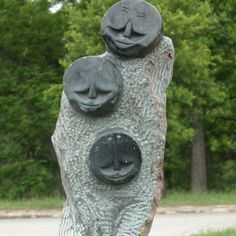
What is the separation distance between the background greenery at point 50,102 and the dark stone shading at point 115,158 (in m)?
15.9

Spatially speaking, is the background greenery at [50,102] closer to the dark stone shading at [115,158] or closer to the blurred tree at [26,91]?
the blurred tree at [26,91]

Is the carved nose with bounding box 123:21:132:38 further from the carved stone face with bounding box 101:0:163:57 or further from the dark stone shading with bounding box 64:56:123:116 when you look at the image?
the dark stone shading with bounding box 64:56:123:116

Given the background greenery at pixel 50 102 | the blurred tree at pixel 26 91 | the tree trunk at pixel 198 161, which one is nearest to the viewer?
the background greenery at pixel 50 102

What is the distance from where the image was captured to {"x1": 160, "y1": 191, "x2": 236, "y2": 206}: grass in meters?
20.1

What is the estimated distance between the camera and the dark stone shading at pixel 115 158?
5.70 metres

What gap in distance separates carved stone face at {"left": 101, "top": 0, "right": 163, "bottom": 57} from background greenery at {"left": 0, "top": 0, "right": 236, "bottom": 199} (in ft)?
51.5

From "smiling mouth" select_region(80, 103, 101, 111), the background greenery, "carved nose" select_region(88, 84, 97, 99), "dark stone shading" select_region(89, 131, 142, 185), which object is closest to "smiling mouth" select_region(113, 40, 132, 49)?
"carved nose" select_region(88, 84, 97, 99)

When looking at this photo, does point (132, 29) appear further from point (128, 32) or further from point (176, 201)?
point (176, 201)

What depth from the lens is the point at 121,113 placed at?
5.76m

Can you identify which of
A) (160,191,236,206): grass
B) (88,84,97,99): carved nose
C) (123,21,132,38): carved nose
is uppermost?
(123,21,132,38): carved nose

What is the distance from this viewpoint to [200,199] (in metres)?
20.6

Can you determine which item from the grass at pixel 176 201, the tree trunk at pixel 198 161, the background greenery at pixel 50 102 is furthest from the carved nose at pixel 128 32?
the tree trunk at pixel 198 161

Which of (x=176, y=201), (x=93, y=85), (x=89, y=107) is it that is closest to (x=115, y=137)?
(x=89, y=107)

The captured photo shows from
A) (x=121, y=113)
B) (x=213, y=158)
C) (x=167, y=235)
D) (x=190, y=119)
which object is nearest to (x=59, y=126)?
(x=121, y=113)
